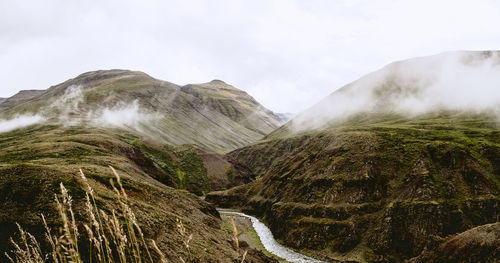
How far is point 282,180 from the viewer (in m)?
96.2

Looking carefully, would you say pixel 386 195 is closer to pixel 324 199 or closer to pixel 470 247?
pixel 324 199

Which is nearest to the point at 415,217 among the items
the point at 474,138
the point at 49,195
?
the point at 474,138

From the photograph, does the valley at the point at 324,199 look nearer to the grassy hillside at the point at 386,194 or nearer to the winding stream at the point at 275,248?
the grassy hillside at the point at 386,194

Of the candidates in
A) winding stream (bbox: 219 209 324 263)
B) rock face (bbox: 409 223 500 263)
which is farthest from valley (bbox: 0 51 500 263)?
winding stream (bbox: 219 209 324 263)

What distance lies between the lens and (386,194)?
67.4 meters

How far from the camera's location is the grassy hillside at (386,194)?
2188 inches

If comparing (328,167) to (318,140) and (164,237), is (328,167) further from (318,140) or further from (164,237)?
(164,237)

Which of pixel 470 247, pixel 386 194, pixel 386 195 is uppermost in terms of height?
pixel 470 247

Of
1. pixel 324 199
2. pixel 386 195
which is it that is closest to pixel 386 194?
pixel 386 195

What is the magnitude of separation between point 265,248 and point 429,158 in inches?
1788

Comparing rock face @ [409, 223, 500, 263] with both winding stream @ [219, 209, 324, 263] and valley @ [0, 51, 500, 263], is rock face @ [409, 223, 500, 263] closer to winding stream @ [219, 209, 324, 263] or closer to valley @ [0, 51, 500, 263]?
valley @ [0, 51, 500, 263]

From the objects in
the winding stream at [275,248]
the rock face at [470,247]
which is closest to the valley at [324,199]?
the rock face at [470,247]

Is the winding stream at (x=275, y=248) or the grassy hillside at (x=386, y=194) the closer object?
Answer: the grassy hillside at (x=386, y=194)

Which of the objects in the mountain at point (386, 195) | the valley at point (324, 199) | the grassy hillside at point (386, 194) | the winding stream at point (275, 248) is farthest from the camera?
the winding stream at point (275, 248)
